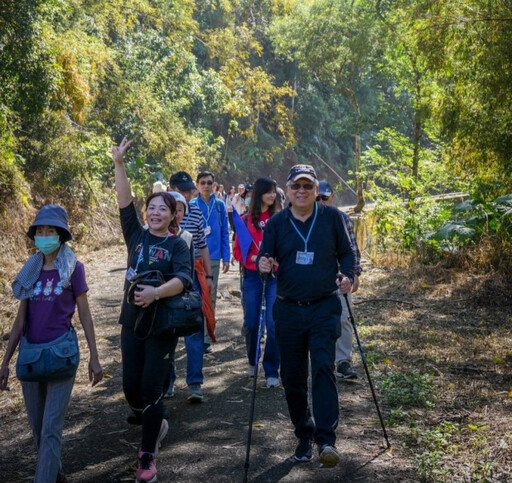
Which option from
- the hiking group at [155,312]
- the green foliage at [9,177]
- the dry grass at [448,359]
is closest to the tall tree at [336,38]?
the green foliage at [9,177]

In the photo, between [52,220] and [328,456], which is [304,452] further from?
[52,220]

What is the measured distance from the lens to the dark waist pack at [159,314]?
511 centimetres

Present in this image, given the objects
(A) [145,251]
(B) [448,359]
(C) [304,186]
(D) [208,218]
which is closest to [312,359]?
(C) [304,186]

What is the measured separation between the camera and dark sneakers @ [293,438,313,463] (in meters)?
5.52

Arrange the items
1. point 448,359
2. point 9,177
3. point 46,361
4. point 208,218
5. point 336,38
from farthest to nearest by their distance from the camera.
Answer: point 336,38 → point 9,177 → point 208,218 → point 448,359 → point 46,361

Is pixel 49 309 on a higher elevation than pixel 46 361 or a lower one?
higher

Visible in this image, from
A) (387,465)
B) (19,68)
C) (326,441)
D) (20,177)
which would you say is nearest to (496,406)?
(387,465)

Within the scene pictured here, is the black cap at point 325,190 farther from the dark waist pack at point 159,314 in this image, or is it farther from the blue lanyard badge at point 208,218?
the dark waist pack at point 159,314

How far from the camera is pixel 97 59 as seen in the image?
2119 cm

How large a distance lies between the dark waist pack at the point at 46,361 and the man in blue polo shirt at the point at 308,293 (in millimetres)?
1498

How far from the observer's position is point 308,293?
5.30 metres

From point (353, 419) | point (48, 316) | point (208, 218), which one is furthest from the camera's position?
point (208, 218)

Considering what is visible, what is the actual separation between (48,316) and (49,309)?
1.8 inches

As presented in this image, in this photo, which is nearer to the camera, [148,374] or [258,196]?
[148,374]
